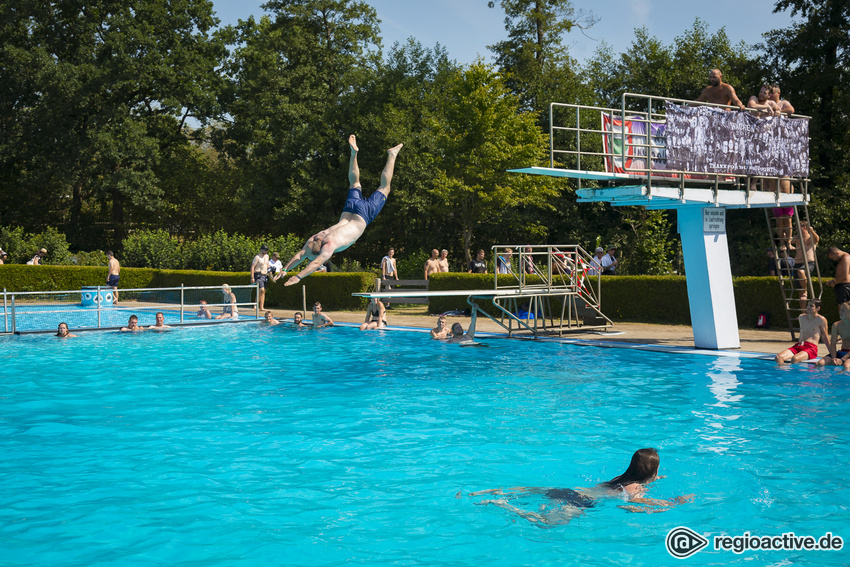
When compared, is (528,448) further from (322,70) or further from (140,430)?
(322,70)

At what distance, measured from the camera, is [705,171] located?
15.7m

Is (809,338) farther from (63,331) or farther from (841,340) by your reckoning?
(63,331)

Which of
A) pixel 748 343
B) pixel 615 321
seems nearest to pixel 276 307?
pixel 615 321

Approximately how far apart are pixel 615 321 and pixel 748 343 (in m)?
5.61

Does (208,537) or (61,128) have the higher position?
(61,128)

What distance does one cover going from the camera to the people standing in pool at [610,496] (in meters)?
7.25

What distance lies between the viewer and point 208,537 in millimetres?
6816

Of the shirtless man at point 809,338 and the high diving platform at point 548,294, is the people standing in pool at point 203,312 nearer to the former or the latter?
the high diving platform at point 548,294

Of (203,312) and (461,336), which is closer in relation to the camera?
(461,336)

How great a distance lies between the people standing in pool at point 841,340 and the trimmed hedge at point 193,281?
1613 centimetres

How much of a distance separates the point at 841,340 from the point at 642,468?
28.7ft

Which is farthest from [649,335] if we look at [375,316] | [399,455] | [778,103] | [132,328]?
[132,328]

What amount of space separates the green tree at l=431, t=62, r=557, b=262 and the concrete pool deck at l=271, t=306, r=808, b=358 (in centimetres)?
1001

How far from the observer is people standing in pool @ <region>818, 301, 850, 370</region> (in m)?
13.6
